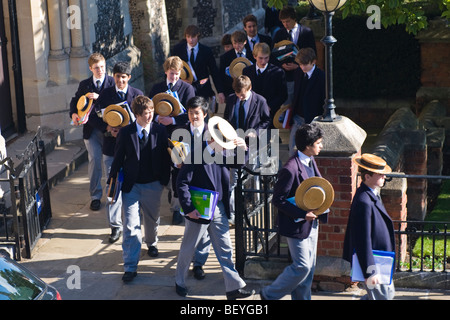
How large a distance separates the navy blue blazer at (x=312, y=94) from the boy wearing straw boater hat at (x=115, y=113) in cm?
197

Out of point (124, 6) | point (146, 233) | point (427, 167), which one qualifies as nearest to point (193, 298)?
point (146, 233)

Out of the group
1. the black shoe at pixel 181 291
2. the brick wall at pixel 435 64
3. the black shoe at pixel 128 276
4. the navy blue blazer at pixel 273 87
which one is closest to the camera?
the black shoe at pixel 181 291

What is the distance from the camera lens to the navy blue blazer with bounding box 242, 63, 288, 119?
36.1 feet

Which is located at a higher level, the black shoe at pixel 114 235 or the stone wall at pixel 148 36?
the stone wall at pixel 148 36

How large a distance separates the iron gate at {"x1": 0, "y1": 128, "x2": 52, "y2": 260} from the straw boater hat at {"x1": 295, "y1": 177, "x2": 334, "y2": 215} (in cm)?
319

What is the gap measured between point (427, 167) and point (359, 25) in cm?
352

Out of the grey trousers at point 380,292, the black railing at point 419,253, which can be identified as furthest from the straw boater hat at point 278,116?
the grey trousers at point 380,292

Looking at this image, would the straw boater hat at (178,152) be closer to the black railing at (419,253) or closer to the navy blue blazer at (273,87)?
the black railing at (419,253)

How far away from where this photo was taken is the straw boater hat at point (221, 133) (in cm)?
827

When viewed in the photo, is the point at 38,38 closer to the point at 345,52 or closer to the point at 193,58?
the point at 193,58

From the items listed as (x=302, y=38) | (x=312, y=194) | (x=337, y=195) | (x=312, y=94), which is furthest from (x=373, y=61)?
(x=312, y=194)

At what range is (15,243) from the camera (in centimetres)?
923

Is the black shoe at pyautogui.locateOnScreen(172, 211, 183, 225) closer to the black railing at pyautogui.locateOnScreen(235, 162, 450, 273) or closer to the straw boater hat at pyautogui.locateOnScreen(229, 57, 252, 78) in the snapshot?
the black railing at pyautogui.locateOnScreen(235, 162, 450, 273)

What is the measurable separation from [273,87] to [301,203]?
3.80 meters
